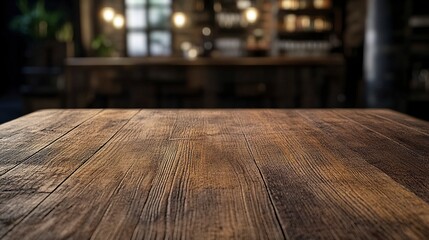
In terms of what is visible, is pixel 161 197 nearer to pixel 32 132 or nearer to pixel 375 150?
pixel 375 150

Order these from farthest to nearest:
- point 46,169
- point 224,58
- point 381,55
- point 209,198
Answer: point 224,58, point 381,55, point 46,169, point 209,198

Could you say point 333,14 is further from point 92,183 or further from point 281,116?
point 92,183

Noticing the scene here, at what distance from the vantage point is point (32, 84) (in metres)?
6.56

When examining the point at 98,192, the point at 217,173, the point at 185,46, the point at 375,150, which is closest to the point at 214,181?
the point at 217,173

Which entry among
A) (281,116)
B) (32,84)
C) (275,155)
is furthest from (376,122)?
(32,84)

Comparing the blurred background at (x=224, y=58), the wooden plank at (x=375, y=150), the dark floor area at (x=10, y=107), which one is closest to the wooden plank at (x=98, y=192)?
the wooden plank at (x=375, y=150)

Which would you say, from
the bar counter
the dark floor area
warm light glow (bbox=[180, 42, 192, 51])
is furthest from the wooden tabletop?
warm light glow (bbox=[180, 42, 192, 51])

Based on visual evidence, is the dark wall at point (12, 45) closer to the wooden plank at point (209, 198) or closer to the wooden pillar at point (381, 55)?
the wooden pillar at point (381, 55)

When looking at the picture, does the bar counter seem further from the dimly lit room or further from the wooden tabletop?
the wooden tabletop

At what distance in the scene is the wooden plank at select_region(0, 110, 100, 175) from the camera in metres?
1.18

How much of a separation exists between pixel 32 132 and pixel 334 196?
3.31ft

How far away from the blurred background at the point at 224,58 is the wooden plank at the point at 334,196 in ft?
10.9

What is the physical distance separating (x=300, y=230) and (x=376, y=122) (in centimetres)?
115

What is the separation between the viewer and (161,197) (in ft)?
2.75
